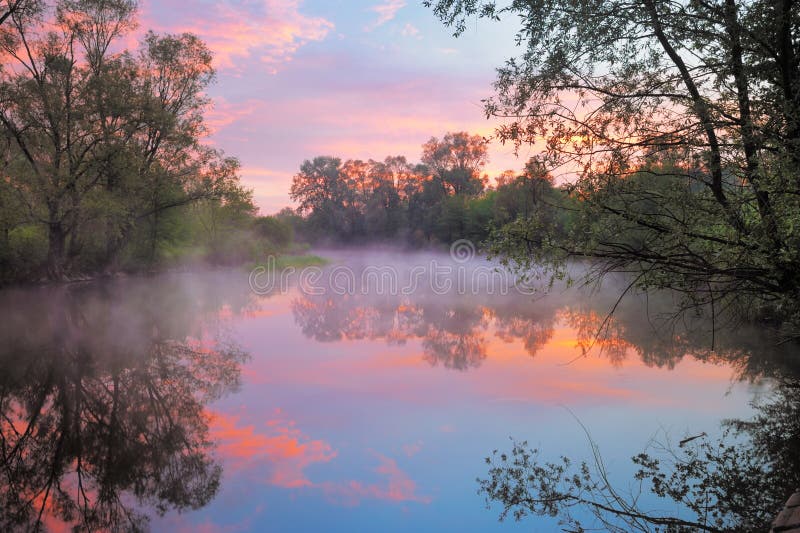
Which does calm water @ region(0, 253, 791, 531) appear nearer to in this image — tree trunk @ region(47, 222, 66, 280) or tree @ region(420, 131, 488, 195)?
tree trunk @ region(47, 222, 66, 280)

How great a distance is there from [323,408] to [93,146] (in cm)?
2796

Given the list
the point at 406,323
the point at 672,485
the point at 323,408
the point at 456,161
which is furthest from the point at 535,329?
the point at 456,161

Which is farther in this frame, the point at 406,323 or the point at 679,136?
the point at 406,323

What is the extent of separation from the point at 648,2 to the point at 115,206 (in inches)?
1158

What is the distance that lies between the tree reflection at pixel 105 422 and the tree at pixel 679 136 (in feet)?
19.8

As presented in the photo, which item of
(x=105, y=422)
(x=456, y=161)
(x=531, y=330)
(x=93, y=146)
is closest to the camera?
(x=105, y=422)

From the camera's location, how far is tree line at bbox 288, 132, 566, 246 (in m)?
70.4

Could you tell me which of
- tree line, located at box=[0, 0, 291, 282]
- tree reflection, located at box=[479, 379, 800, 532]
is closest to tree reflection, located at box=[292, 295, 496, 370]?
tree reflection, located at box=[479, 379, 800, 532]

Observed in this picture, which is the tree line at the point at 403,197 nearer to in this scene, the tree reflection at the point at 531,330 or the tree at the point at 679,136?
the tree reflection at the point at 531,330

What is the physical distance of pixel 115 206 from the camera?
94.8ft

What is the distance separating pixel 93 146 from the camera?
96.8 ft

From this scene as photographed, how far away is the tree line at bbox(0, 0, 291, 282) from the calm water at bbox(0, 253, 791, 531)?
12232 millimetres

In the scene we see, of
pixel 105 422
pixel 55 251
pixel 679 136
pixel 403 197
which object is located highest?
Answer: pixel 403 197

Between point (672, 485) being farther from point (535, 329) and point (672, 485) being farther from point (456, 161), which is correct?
point (456, 161)
